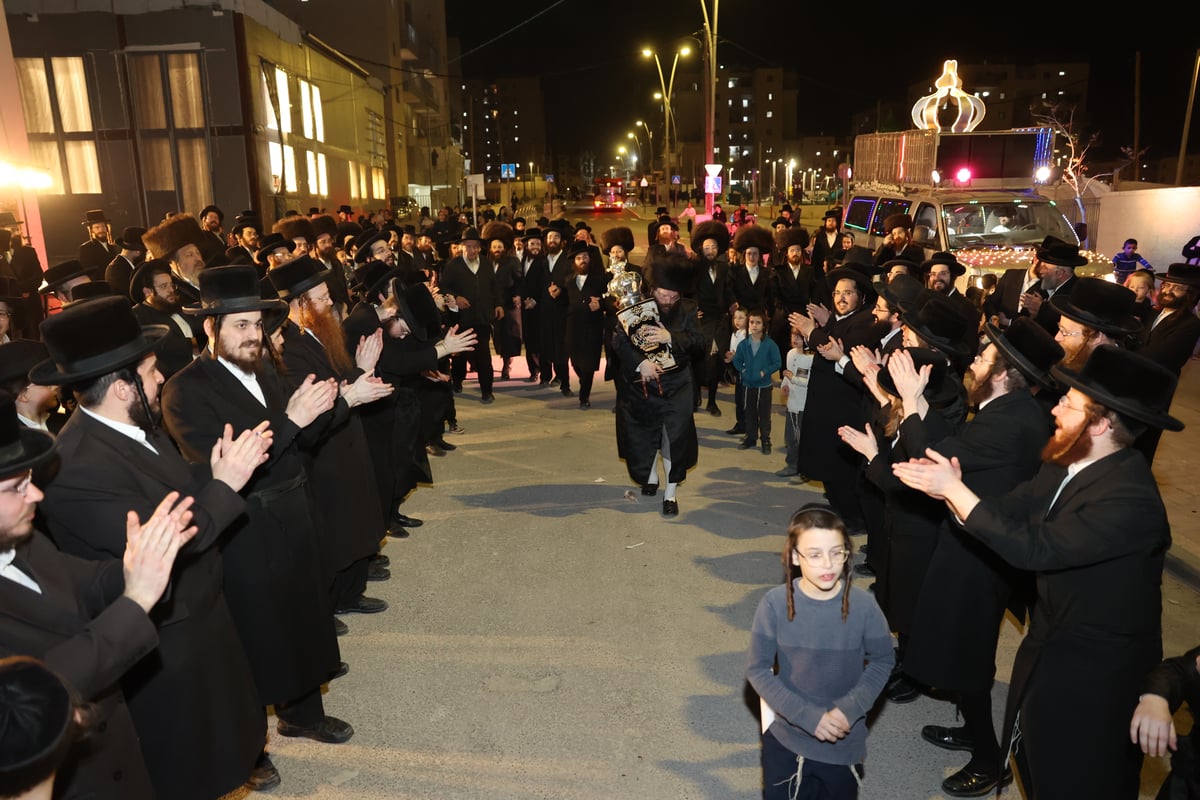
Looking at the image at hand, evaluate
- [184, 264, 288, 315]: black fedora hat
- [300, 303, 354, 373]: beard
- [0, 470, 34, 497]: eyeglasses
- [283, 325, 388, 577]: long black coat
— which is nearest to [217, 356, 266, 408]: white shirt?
[184, 264, 288, 315]: black fedora hat

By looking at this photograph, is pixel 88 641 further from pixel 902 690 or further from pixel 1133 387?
pixel 902 690

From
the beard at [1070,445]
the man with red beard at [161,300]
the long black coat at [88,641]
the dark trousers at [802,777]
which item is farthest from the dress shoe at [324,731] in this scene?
the beard at [1070,445]

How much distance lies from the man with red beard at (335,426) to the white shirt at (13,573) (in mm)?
2478

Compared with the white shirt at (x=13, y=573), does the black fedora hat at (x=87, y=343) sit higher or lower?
higher

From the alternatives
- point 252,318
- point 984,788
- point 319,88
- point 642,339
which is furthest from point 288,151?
point 984,788

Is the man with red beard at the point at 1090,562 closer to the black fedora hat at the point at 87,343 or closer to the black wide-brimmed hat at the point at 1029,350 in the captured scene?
the black wide-brimmed hat at the point at 1029,350

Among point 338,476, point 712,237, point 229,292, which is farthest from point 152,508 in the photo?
point 712,237

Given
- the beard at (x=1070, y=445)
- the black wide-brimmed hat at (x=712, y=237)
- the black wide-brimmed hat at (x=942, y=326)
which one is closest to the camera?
the beard at (x=1070, y=445)

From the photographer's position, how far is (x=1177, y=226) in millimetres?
18609

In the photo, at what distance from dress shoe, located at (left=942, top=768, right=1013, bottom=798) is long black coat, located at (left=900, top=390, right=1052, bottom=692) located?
0.43 meters

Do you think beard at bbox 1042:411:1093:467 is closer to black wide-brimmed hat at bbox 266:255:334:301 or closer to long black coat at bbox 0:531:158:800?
long black coat at bbox 0:531:158:800

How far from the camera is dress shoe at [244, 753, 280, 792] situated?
4.03 meters

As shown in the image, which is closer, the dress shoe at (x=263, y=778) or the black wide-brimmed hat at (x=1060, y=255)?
the dress shoe at (x=263, y=778)

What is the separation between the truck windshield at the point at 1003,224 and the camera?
13.1m
